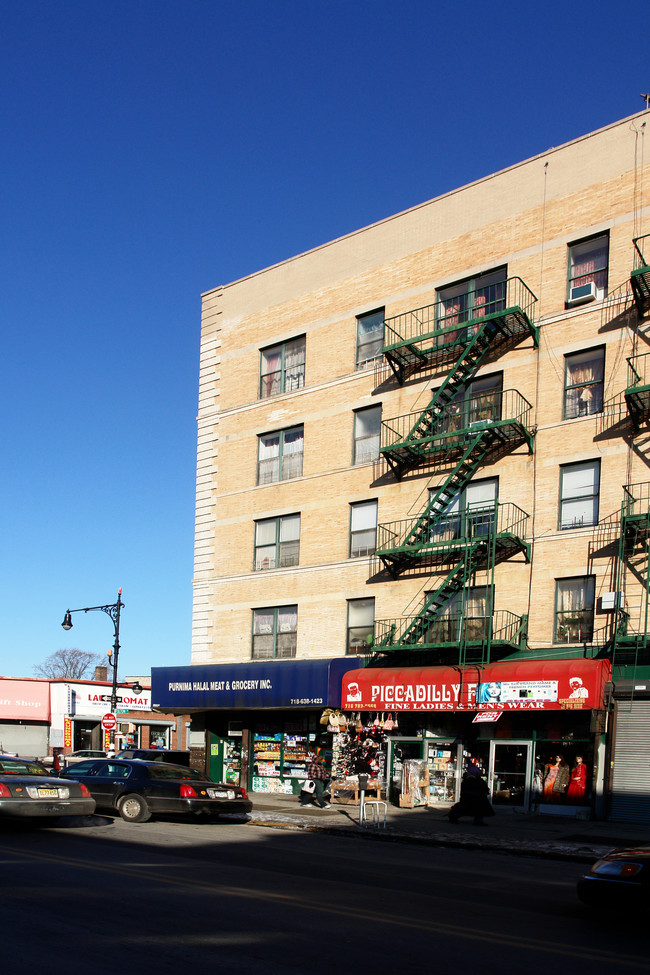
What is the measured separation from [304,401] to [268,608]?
712 centimetres

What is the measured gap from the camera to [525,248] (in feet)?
91.1

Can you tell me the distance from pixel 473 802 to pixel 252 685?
1026cm

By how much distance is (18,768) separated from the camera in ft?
61.7

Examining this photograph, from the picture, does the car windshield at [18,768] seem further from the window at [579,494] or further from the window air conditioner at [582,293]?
the window air conditioner at [582,293]

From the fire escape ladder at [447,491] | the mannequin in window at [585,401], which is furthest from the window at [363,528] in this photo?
the mannequin in window at [585,401]

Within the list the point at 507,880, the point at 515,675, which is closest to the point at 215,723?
the point at 515,675

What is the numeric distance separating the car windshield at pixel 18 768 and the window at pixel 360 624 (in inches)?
490

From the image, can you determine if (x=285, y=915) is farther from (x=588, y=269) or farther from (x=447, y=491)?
(x=588, y=269)

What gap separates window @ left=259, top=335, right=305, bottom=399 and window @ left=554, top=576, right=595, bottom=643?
12.3m

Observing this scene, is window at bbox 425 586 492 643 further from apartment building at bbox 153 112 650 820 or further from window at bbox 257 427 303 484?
window at bbox 257 427 303 484

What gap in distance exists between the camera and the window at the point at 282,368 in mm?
33719

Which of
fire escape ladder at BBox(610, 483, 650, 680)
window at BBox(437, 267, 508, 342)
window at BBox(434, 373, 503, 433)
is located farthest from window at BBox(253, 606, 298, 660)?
fire escape ladder at BBox(610, 483, 650, 680)

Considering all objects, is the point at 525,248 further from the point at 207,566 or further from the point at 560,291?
the point at 207,566

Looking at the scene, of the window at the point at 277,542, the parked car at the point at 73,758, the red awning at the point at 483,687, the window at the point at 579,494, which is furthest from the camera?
the parked car at the point at 73,758
